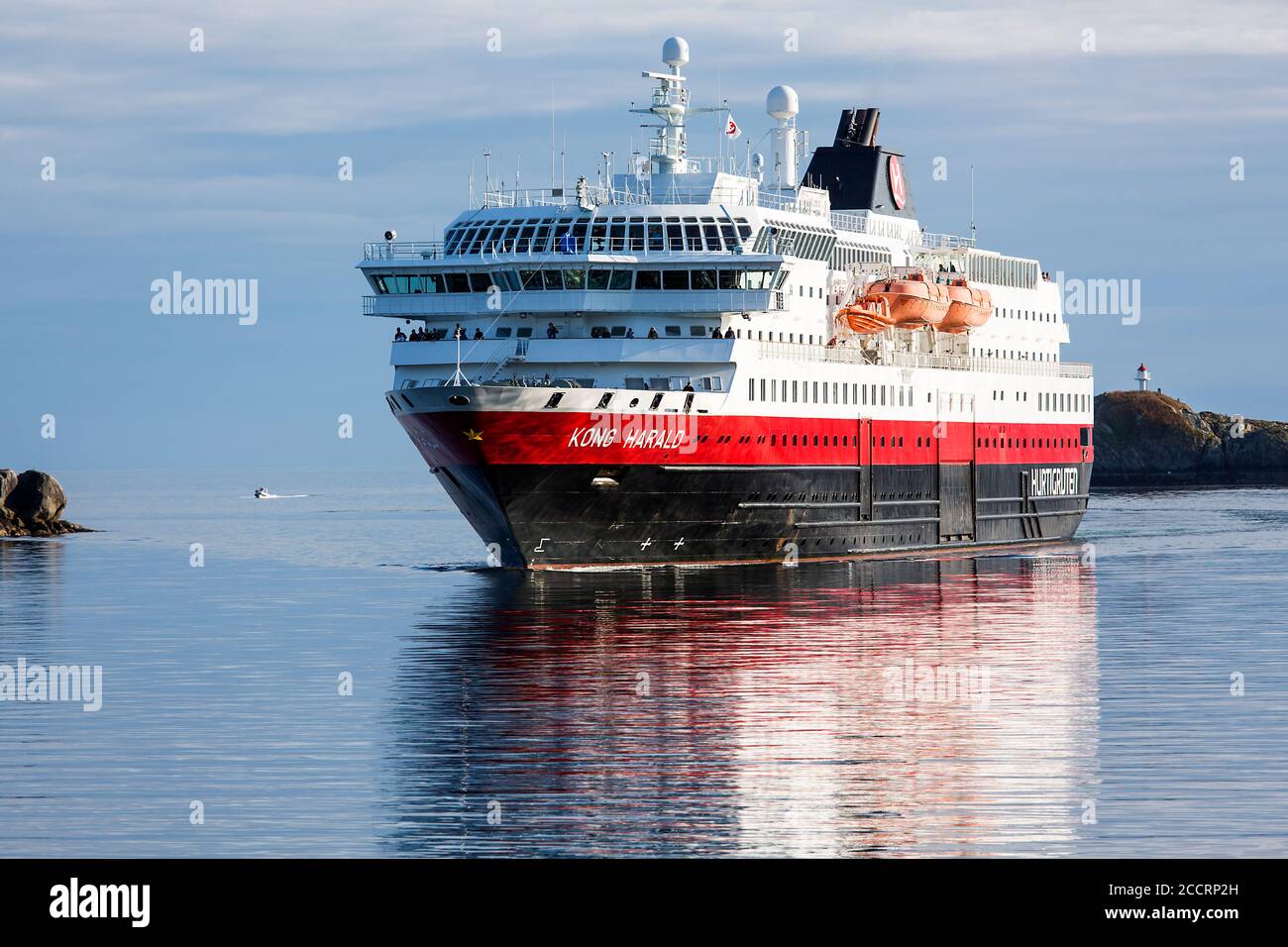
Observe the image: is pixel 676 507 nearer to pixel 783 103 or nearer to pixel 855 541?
pixel 855 541

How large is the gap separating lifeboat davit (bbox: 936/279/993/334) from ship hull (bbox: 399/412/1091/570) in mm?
6162

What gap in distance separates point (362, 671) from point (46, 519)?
218ft

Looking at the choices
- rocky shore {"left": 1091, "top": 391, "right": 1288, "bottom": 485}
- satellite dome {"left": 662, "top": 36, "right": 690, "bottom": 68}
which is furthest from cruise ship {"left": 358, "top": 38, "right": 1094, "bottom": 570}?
rocky shore {"left": 1091, "top": 391, "right": 1288, "bottom": 485}

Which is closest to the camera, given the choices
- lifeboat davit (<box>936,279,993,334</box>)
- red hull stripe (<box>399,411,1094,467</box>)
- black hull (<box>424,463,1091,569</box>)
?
red hull stripe (<box>399,411,1094,467</box>)

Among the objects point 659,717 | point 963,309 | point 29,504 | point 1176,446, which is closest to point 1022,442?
point 963,309

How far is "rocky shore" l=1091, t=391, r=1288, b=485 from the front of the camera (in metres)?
186

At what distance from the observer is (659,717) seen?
32188mm

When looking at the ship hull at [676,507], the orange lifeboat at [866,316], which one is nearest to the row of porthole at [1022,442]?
the ship hull at [676,507]

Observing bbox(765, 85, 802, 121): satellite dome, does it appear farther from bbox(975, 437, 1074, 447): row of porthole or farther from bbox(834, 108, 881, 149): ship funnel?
bbox(975, 437, 1074, 447): row of porthole

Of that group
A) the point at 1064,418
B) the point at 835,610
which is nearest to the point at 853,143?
the point at 1064,418

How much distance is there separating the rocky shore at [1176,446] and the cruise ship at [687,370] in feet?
373

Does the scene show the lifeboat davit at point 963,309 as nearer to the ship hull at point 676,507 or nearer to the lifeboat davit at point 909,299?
the lifeboat davit at point 909,299

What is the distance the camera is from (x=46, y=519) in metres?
100
